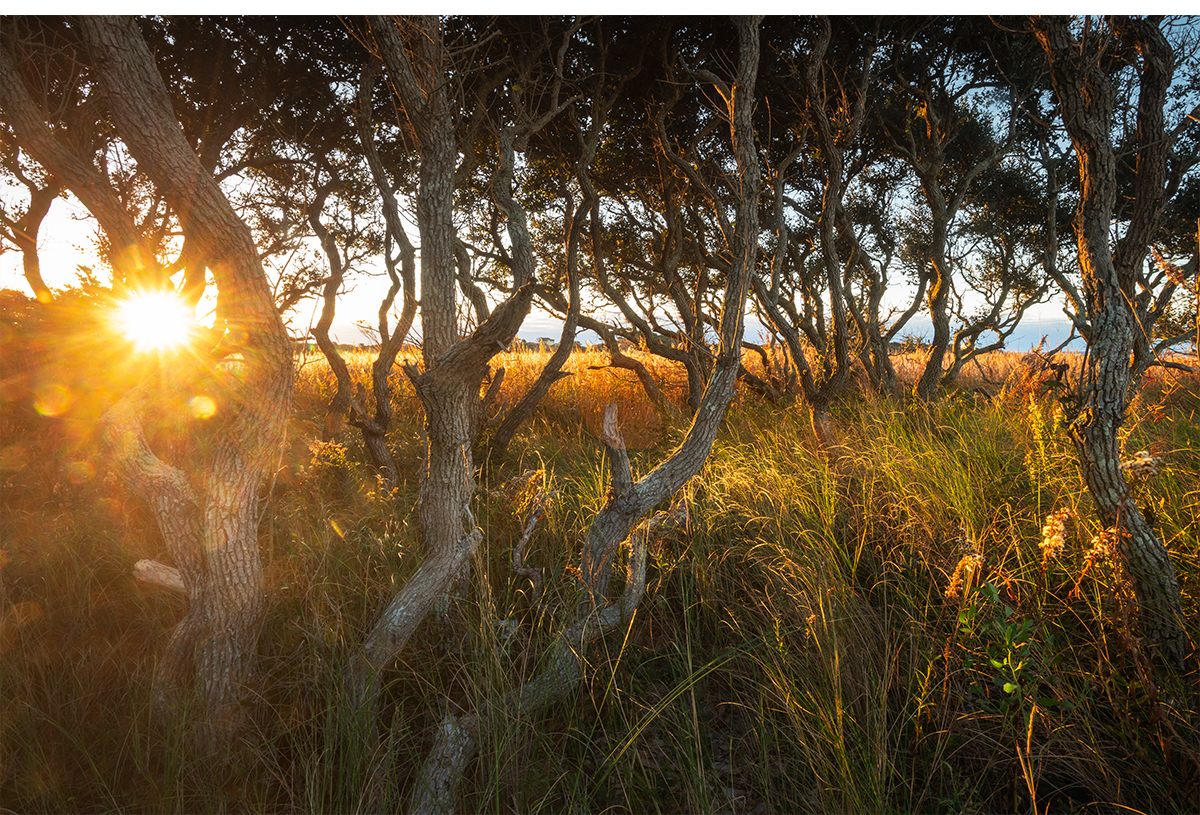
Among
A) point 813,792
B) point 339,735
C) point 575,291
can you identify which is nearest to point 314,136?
point 575,291

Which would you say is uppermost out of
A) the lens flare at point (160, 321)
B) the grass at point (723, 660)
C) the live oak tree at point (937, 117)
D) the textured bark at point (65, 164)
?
the live oak tree at point (937, 117)

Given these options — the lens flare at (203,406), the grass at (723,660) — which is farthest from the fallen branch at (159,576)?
the lens flare at (203,406)

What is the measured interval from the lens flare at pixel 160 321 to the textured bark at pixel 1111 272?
3466 mm

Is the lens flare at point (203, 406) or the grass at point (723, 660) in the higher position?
the lens flare at point (203, 406)

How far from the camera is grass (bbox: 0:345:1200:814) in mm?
1699

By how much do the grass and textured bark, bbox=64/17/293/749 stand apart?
19cm

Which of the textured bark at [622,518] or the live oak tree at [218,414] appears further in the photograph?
the live oak tree at [218,414]

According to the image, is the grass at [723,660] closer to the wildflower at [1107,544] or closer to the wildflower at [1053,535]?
the wildflower at [1107,544]

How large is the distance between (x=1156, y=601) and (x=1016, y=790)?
2.67ft

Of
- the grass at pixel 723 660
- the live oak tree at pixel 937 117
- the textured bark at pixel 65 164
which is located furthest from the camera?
the live oak tree at pixel 937 117

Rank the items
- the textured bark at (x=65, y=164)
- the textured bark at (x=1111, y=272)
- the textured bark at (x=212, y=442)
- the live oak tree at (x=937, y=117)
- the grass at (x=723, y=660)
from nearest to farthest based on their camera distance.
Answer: the grass at (x=723, y=660) → the textured bark at (x=1111, y=272) → the textured bark at (x=212, y=442) → the textured bark at (x=65, y=164) → the live oak tree at (x=937, y=117)

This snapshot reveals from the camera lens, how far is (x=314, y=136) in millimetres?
5902

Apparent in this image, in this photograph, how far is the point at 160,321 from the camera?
2361mm

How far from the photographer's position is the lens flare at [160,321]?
222 centimetres
